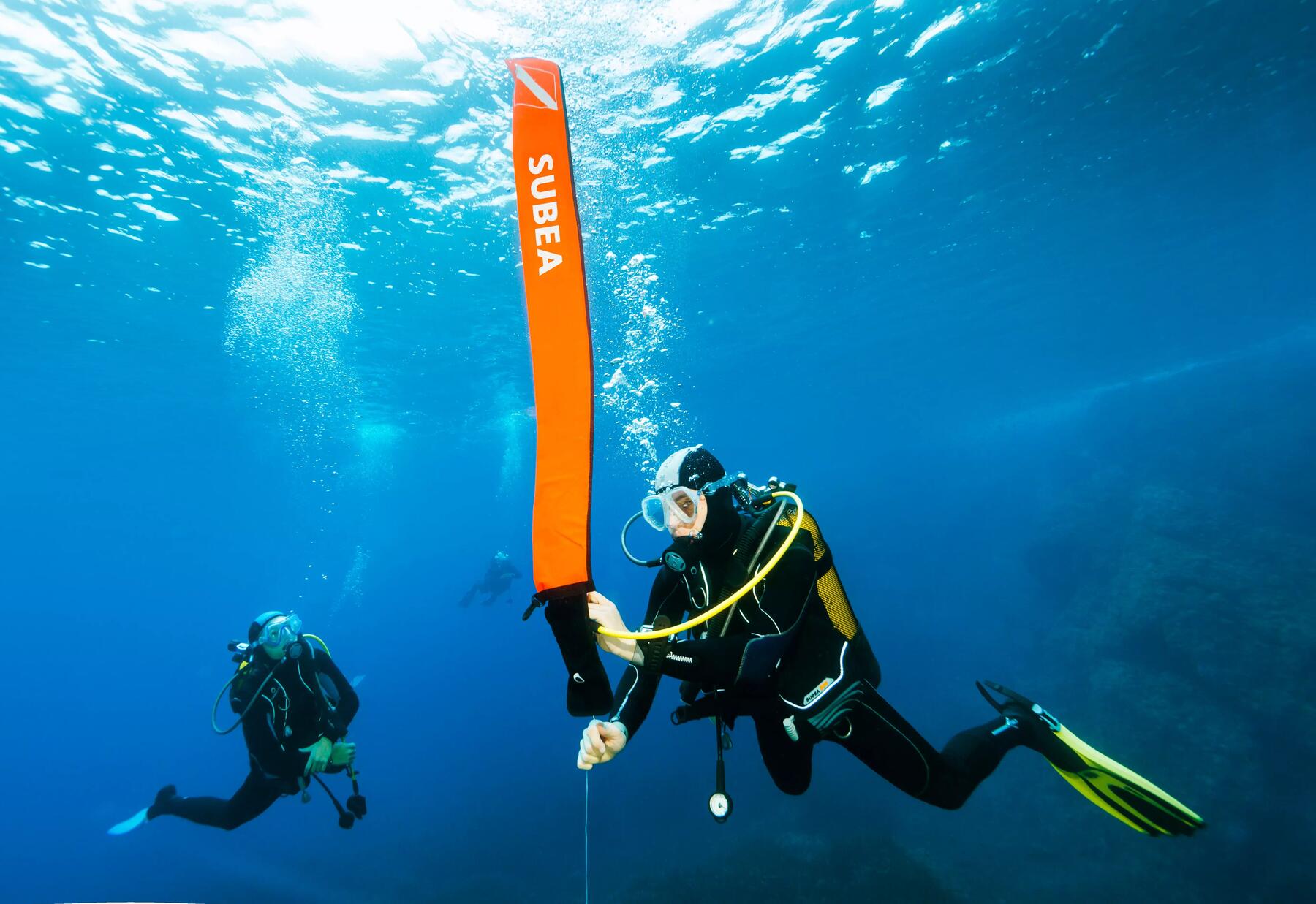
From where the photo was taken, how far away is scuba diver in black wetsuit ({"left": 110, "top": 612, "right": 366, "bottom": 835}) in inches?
260

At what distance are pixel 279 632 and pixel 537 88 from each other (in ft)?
24.5

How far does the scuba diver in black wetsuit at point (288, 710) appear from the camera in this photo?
6.61m

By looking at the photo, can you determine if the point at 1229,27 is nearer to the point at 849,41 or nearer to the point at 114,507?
the point at 849,41

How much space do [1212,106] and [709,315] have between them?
16736mm

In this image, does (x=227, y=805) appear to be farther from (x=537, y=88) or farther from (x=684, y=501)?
(x=537, y=88)

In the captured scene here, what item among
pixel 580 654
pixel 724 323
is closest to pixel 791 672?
pixel 580 654

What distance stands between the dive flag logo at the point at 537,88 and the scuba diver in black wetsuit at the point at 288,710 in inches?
281

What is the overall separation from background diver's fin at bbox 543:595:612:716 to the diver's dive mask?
6.57m

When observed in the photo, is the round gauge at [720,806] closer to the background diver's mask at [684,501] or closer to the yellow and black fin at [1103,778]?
the background diver's mask at [684,501]

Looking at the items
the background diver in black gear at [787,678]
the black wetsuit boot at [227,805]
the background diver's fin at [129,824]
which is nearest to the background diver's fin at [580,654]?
the background diver in black gear at [787,678]

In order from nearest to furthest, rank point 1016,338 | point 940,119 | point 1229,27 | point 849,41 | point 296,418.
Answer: point 849,41 < point 1229,27 < point 940,119 < point 296,418 < point 1016,338

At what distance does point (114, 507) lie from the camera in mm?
51219

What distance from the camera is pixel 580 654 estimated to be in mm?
1655

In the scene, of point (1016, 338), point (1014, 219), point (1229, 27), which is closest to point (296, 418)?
point (1014, 219)
